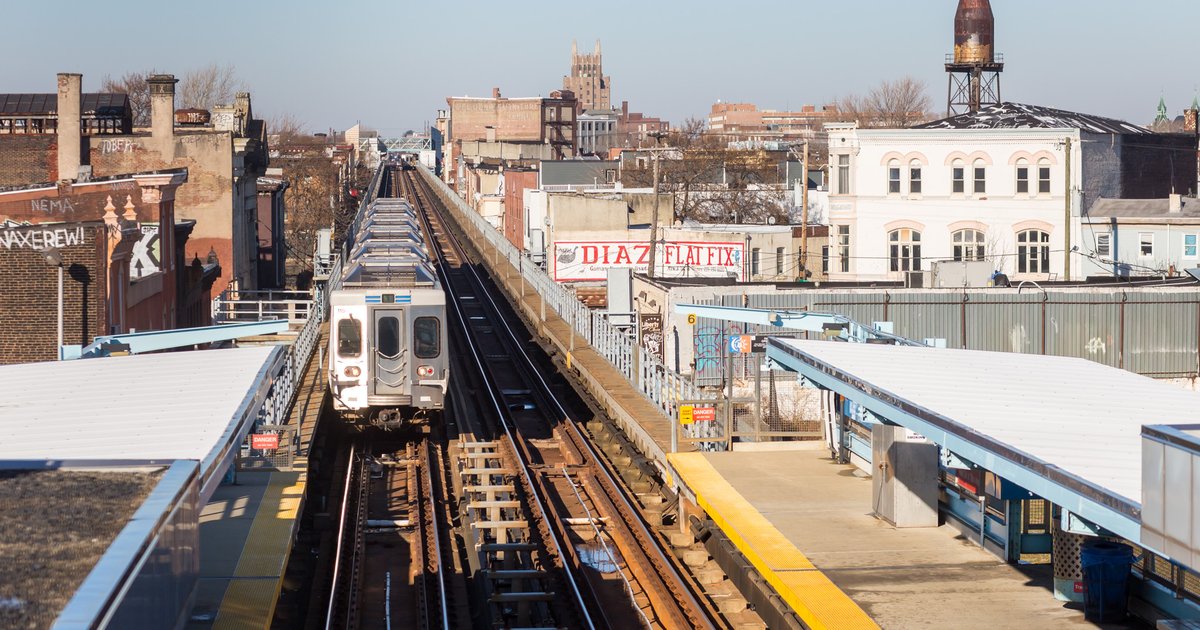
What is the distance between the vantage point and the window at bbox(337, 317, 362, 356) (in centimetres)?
2202

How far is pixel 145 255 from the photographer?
2883cm

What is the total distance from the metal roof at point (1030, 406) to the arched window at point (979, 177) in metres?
26.8

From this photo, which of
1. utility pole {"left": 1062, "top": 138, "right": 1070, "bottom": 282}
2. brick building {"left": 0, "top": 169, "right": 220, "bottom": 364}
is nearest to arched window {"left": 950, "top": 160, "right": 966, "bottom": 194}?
utility pole {"left": 1062, "top": 138, "right": 1070, "bottom": 282}

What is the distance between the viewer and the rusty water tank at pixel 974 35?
191 ft

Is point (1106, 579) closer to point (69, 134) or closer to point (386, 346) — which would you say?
point (386, 346)

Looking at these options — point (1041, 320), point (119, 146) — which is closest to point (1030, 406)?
point (1041, 320)

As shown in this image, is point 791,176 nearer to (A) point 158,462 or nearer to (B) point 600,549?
(B) point 600,549

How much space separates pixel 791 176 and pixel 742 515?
179 ft

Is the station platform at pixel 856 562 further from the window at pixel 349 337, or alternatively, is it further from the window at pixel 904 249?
the window at pixel 904 249

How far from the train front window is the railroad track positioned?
2079mm

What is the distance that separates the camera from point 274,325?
54.2 ft

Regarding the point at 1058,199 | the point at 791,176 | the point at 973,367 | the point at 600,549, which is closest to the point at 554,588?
the point at 600,549

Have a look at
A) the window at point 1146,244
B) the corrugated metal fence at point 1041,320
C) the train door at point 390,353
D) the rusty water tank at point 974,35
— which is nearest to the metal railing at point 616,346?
the corrugated metal fence at point 1041,320

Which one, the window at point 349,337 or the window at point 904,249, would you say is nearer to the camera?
the window at point 349,337
